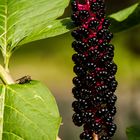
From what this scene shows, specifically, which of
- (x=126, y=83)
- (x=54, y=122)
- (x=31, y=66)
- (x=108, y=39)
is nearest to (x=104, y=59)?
(x=108, y=39)

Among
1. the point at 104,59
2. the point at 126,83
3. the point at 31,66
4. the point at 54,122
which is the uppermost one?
the point at 104,59

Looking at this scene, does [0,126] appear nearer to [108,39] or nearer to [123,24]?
[108,39]

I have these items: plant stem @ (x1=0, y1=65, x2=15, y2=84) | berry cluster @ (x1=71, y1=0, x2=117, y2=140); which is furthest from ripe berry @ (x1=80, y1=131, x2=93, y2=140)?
plant stem @ (x1=0, y1=65, x2=15, y2=84)

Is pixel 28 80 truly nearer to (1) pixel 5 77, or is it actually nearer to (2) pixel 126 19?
(1) pixel 5 77

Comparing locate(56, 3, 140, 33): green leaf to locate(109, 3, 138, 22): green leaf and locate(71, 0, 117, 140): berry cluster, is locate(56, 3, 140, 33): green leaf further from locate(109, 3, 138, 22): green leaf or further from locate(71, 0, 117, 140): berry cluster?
locate(71, 0, 117, 140): berry cluster

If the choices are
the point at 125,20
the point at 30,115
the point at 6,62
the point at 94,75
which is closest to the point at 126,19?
the point at 125,20

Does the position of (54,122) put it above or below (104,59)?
below

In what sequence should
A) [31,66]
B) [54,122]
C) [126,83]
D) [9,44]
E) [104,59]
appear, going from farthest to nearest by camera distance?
[31,66] → [126,83] → [9,44] → [104,59] → [54,122]

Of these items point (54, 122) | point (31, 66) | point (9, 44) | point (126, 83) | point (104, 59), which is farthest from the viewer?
point (31, 66)
